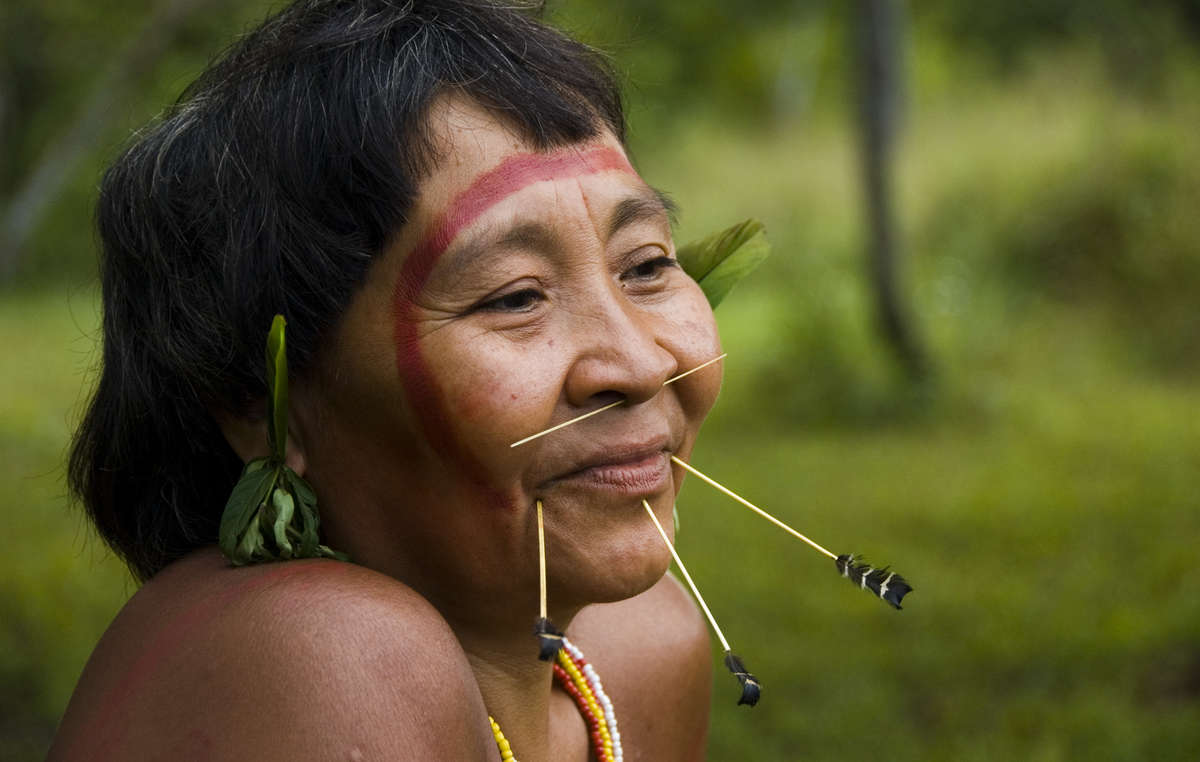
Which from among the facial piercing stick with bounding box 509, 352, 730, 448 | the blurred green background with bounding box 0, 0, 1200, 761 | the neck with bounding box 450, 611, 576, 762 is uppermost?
the facial piercing stick with bounding box 509, 352, 730, 448

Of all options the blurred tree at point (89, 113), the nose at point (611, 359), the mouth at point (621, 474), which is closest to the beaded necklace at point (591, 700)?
the mouth at point (621, 474)

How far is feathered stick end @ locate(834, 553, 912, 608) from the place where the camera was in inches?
71.5

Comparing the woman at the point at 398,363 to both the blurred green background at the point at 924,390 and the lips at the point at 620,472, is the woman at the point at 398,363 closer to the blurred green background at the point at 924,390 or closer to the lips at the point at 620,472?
the lips at the point at 620,472

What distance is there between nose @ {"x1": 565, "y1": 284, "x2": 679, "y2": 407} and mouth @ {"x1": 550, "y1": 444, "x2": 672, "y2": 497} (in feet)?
0.23

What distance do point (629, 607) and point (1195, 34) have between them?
534 cm

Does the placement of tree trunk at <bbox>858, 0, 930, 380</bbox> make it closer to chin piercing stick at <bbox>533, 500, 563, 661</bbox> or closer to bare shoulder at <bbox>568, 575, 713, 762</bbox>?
bare shoulder at <bbox>568, 575, 713, 762</bbox>

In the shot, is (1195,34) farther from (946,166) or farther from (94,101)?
(94,101)

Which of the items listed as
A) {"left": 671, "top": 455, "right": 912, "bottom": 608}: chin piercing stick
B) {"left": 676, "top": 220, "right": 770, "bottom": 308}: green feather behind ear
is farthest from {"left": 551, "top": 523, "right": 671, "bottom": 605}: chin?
{"left": 676, "top": 220, "right": 770, "bottom": 308}: green feather behind ear

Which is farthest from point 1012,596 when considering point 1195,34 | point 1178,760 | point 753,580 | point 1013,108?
point 1013,108

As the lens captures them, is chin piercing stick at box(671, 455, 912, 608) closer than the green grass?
Yes

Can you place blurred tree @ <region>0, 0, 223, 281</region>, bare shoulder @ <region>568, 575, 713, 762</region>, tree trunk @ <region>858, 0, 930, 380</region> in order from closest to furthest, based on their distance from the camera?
1. bare shoulder @ <region>568, 575, 713, 762</region>
2. tree trunk @ <region>858, 0, 930, 380</region>
3. blurred tree @ <region>0, 0, 223, 281</region>

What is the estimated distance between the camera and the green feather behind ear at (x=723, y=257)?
243 centimetres

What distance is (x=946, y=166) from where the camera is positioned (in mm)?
14922

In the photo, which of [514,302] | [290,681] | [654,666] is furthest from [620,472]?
[654,666]
